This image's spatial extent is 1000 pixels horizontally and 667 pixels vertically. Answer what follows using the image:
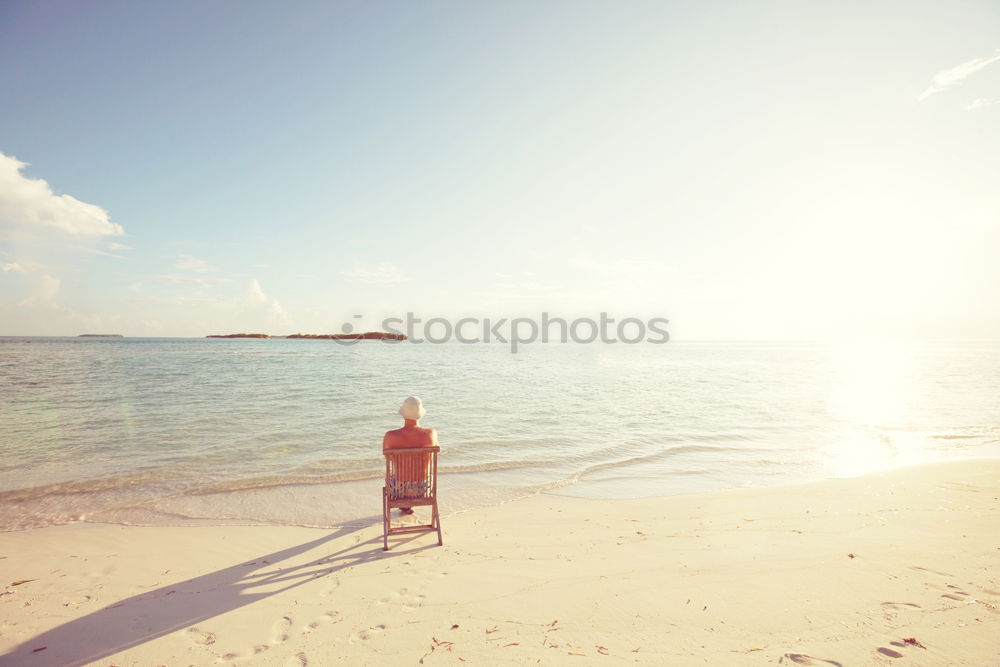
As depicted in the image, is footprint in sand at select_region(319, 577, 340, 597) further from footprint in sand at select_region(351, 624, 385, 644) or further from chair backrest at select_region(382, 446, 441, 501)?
chair backrest at select_region(382, 446, 441, 501)

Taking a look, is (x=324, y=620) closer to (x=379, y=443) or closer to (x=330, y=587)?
(x=330, y=587)

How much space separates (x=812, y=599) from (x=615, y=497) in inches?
148

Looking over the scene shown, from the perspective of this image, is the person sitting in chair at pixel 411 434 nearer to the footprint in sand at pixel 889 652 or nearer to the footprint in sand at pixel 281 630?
the footprint in sand at pixel 281 630

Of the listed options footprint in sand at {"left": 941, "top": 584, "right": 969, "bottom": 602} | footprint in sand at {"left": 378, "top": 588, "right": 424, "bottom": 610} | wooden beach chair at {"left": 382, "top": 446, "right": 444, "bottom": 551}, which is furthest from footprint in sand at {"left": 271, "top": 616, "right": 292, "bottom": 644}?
footprint in sand at {"left": 941, "top": 584, "right": 969, "bottom": 602}

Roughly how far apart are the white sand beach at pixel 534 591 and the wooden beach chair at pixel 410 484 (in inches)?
10.6

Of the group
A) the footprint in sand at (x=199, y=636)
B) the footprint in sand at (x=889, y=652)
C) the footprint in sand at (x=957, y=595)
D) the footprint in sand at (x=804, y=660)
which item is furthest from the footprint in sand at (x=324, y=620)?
the footprint in sand at (x=957, y=595)

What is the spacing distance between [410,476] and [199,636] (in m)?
2.54

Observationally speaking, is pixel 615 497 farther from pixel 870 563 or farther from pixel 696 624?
pixel 696 624

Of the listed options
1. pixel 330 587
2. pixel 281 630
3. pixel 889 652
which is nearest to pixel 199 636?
pixel 281 630

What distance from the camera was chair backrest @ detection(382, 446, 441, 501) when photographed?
5520 millimetres

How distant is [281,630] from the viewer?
3588mm

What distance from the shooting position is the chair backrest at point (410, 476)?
5520 millimetres

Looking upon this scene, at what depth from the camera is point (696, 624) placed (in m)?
3.52

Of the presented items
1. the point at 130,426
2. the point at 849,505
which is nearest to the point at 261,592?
the point at 849,505
